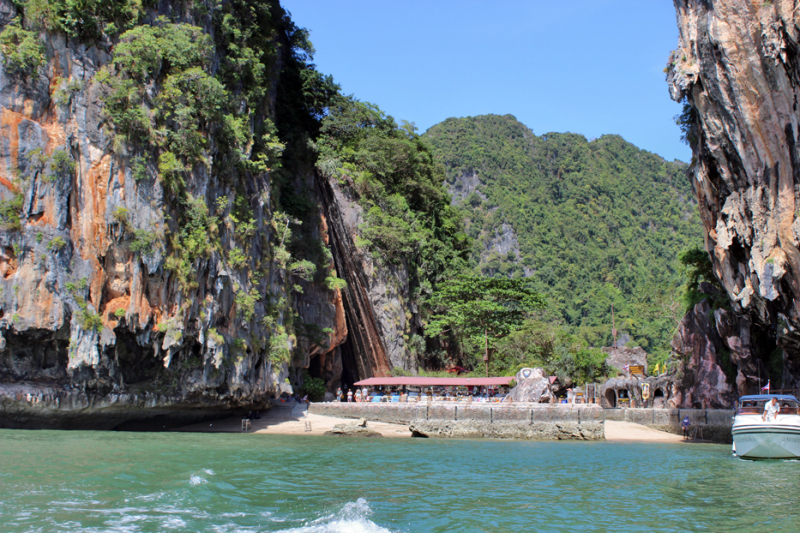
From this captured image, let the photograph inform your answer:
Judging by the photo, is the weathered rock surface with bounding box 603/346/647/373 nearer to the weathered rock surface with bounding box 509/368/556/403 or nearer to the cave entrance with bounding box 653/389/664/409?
the cave entrance with bounding box 653/389/664/409

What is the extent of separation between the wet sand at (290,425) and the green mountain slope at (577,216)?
46189 millimetres

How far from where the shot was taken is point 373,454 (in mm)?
18766

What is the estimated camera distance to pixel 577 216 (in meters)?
107

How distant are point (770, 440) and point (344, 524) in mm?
13627

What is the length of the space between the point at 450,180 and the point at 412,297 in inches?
3089

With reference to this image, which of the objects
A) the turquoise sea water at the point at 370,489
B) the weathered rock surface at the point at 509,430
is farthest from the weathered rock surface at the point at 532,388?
the turquoise sea water at the point at 370,489

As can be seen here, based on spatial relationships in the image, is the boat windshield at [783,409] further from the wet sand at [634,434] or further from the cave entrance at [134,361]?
the cave entrance at [134,361]

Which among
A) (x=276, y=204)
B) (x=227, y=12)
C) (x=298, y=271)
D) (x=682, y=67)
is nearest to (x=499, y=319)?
(x=298, y=271)

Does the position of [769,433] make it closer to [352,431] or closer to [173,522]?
[352,431]

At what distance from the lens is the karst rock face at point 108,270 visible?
66.5ft

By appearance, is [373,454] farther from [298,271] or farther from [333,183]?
[333,183]

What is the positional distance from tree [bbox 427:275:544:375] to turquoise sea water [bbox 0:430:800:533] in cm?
1687

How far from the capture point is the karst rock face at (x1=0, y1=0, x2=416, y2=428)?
798 inches

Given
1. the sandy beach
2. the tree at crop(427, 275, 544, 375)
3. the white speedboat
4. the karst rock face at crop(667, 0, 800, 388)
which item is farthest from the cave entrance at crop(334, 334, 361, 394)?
the white speedboat
